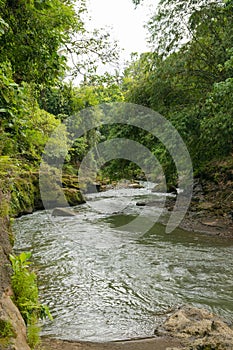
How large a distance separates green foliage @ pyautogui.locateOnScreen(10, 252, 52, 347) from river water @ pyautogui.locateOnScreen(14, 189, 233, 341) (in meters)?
1.15

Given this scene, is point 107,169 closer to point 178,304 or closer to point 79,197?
point 79,197

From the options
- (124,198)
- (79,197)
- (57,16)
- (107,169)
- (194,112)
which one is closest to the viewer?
(57,16)

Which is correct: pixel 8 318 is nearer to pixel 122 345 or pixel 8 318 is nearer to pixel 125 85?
pixel 122 345

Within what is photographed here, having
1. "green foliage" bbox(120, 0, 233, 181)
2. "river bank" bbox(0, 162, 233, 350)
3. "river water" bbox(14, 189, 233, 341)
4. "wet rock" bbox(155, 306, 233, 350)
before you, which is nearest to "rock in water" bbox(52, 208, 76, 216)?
"river bank" bbox(0, 162, 233, 350)

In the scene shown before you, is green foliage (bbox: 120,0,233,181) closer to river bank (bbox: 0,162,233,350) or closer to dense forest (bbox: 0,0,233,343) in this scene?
dense forest (bbox: 0,0,233,343)

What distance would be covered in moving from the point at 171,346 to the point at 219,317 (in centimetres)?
134

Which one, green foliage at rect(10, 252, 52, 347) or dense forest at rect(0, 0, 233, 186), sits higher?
dense forest at rect(0, 0, 233, 186)

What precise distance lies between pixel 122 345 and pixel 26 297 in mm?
1423

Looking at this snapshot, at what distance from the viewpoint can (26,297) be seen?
335 centimetres

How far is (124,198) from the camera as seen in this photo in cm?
2008

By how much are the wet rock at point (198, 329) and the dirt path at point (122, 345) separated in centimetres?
15

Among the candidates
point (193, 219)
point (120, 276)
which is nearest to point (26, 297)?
point (120, 276)

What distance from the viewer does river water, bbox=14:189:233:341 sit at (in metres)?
4.91

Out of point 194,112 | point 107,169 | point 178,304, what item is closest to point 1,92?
point 178,304
